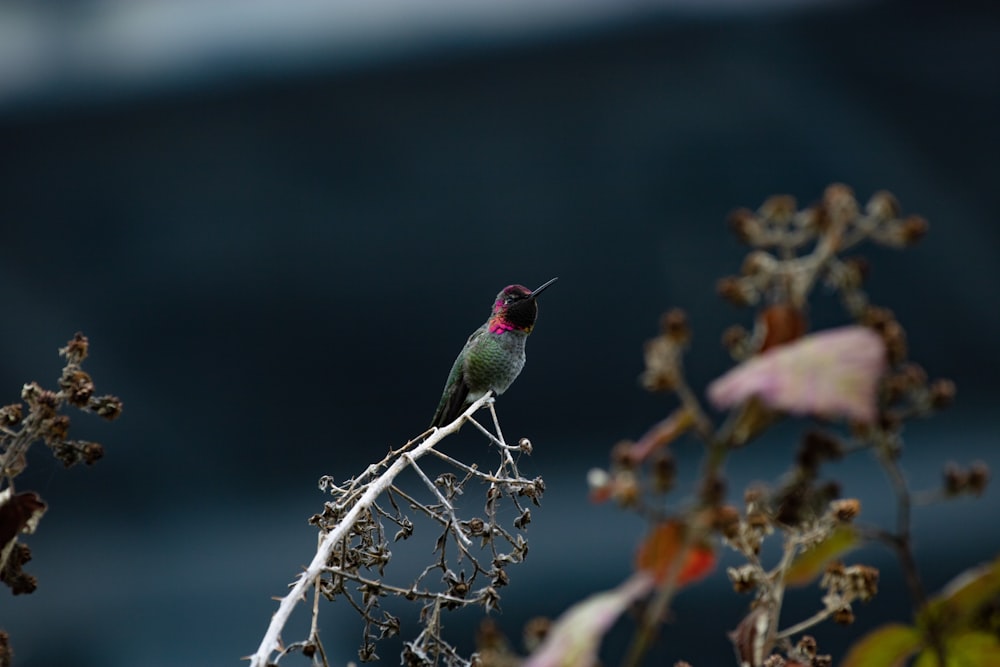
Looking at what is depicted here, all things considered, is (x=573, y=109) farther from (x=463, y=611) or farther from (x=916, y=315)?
(x=463, y=611)

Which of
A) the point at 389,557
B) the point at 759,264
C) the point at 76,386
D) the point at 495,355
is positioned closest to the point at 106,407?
the point at 76,386

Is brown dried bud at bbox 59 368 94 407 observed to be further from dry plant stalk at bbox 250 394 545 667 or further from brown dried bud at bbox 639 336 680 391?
brown dried bud at bbox 639 336 680 391

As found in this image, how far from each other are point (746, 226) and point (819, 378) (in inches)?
2.8

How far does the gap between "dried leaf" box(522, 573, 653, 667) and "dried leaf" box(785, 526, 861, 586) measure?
0.14ft

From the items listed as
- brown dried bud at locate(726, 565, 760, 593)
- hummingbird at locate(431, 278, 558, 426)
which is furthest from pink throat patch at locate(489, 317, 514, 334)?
brown dried bud at locate(726, 565, 760, 593)

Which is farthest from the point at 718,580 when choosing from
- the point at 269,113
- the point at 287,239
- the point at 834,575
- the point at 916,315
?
the point at 834,575

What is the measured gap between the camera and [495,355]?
47.4 inches

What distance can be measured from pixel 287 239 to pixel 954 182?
1189 millimetres

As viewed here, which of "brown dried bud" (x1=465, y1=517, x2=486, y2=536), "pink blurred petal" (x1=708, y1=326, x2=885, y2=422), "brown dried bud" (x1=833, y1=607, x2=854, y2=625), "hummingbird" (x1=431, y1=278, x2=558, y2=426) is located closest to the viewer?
"pink blurred petal" (x1=708, y1=326, x2=885, y2=422)

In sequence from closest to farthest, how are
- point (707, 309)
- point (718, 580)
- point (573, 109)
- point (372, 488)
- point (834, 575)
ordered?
point (834, 575), point (372, 488), point (718, 580), point (707, 309), point (573, 109)

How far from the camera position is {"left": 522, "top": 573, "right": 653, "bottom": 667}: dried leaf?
8.7 inches


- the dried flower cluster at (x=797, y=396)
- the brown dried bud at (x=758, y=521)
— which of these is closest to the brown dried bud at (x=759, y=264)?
the dried flower cluster at (x=797, y=396)

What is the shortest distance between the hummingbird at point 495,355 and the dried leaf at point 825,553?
92 centimetres

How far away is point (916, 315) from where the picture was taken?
1.78 meters
